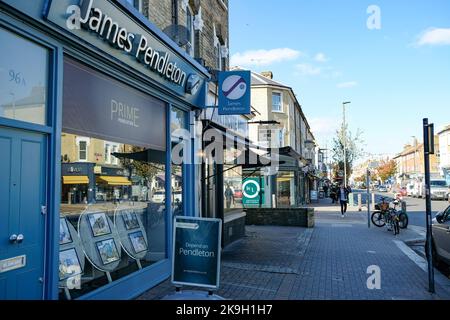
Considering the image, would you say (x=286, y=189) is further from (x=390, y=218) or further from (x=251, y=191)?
(x=390, y=218)

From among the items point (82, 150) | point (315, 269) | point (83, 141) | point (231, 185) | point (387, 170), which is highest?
point (387, 170)

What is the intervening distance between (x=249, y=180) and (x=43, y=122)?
16.7 m

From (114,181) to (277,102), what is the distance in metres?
25.8

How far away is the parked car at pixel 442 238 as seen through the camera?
7.92 metres

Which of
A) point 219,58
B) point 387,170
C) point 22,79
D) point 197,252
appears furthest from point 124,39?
point 387,170

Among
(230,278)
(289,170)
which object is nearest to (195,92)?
(230,278)

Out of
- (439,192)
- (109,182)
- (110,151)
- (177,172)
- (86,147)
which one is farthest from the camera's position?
(439,192)

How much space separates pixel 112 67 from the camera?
570 centimetres

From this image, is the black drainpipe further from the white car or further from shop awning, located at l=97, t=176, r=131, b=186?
the white car

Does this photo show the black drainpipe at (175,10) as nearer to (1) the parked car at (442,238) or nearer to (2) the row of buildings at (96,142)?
(2) the row of buildings at (96,142)

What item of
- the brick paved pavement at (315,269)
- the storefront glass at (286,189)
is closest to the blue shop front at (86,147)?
the brick paved pavement at (315,269)

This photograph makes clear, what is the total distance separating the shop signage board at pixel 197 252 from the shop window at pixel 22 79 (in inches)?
78.9

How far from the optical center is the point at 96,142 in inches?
221

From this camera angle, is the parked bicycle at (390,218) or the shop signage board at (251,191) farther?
the shop signage board at (251,191)
